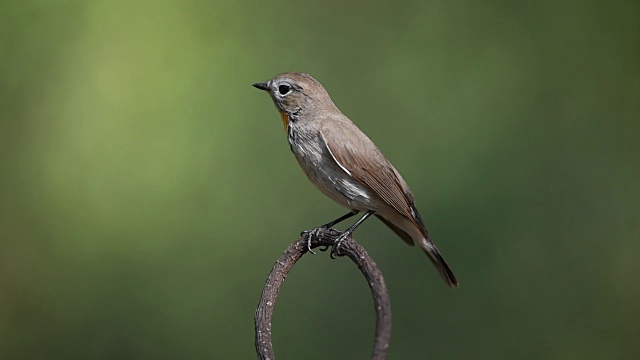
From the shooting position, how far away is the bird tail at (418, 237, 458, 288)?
3.04 meters

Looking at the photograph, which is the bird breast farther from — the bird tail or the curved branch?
the curved branch

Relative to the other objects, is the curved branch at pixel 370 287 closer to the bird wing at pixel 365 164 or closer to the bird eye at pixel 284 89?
the bird wing at pixel 365 164

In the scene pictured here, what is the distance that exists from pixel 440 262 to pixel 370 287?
1432 millimetres

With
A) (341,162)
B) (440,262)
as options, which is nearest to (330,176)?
(341,162)

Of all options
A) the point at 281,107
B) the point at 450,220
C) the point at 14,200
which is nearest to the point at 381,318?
the point at 281,107

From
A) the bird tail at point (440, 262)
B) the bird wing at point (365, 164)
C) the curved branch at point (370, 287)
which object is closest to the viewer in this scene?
the curved branch at point (370, 287)

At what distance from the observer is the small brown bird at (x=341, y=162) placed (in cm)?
295

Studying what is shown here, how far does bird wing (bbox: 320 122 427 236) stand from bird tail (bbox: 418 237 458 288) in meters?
0.08

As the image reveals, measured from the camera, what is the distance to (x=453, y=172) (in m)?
4.07

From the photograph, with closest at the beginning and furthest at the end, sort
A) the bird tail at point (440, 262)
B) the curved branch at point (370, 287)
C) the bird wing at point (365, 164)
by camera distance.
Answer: the curved branch at point (370, 287) → the bird wing at point (365, 164) → the bird tail at point (440, 262)

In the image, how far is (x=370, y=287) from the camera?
1.68 metres

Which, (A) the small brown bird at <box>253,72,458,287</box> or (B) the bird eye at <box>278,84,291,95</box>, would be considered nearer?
(A) the small brown bird at <box>253,72,458,287</box>

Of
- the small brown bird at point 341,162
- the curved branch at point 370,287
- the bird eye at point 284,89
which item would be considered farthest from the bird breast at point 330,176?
the curved branch at point 370,287

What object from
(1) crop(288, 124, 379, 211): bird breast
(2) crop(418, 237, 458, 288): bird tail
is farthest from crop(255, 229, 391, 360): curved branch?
(2) crop(418, 237, 458, 288): bird tail
